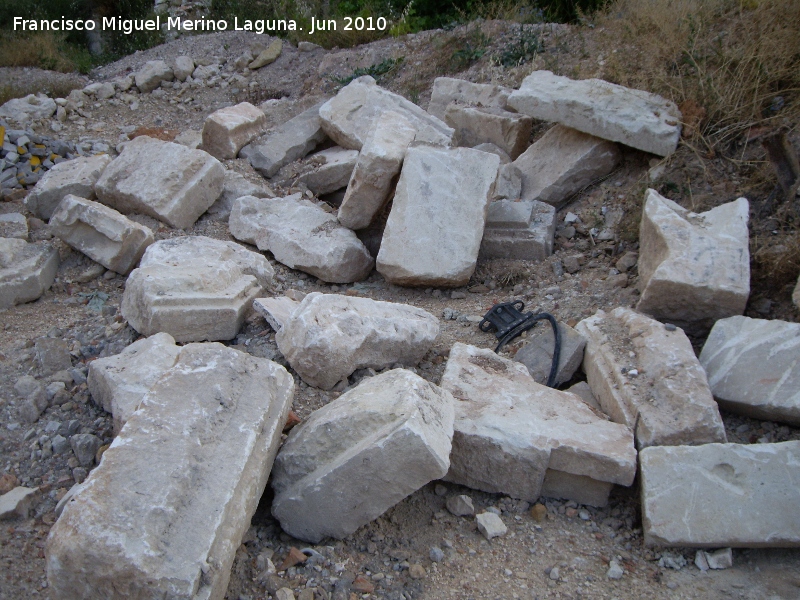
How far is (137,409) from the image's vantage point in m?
2.44

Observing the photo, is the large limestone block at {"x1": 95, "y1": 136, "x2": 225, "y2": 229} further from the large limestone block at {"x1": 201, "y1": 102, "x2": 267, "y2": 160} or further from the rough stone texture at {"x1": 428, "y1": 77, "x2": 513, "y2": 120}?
the rough stone texture at {"x1": 428, "y1": 77, "x2": 513, "y2": 120}

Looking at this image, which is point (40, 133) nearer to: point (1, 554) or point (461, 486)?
point (1, 554)

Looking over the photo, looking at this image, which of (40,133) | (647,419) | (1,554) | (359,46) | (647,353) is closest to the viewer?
(1,554)

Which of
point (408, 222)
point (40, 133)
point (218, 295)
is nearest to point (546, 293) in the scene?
point (408, 222)

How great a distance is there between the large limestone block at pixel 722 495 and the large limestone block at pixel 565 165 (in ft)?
9.56

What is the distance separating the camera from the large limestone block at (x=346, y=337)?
329 centimetres

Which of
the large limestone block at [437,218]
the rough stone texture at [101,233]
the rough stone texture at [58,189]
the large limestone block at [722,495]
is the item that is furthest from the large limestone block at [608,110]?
the rough stone texture at [58,189]

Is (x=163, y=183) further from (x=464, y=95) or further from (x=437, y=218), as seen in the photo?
(x=464, y=95)

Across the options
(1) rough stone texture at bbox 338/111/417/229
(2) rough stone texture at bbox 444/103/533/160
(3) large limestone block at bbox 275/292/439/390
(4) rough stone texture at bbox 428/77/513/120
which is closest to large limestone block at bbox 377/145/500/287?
(1) rough stone texture at bbox 338/111/417/229

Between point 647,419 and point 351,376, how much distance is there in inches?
56.9

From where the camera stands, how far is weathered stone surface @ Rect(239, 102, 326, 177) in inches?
243

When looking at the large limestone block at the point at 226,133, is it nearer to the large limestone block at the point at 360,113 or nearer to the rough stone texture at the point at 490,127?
the large limestone block at the point at 360,113

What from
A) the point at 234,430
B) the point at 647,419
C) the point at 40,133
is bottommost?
the point at 40,133

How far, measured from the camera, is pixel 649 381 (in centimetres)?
320
